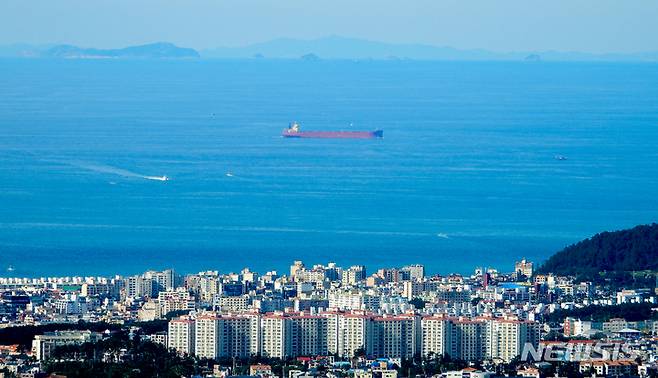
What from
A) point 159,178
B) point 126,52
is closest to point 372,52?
point 126,52

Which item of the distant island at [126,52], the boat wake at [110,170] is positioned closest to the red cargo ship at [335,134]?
the boat wake at [110,170]

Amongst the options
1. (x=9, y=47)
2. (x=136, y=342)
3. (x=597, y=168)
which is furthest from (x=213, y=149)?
(x=9, y=47)

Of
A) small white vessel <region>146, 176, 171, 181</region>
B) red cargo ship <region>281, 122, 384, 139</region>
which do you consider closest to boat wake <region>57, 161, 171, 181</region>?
small white vessel <region>146, 176, 171, 181</region>

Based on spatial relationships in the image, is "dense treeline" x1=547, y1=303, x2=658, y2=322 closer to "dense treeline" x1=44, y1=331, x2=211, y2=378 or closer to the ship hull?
"dense treeline" x1=44, y1=331, x2=211, y2=378

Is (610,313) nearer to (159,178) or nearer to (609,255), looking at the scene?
(609,255)

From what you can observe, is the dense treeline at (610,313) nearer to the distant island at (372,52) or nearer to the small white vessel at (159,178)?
the small white vessel at (159,178)
